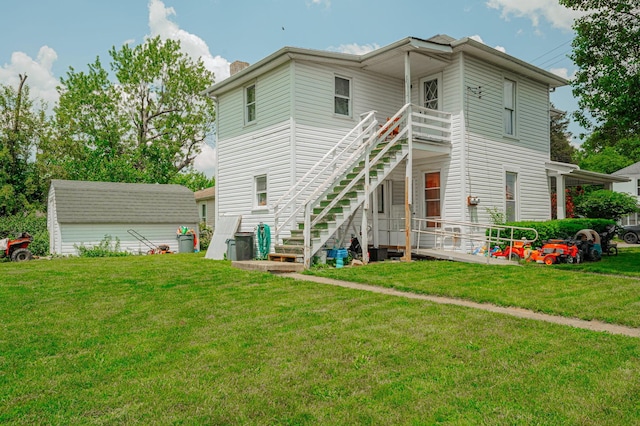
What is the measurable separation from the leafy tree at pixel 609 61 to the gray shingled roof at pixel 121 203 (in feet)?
59.3

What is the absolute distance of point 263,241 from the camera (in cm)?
1544

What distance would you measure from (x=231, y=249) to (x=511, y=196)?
10.0m

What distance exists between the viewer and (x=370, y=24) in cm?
1459

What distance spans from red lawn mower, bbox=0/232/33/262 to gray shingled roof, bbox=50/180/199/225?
2.09 meters

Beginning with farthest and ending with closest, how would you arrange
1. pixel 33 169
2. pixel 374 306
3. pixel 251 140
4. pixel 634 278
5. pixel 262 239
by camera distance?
pixel 33 169 < pixel 251 140 < pixel 262 239 < pixel 634 278 < pixel 374 306

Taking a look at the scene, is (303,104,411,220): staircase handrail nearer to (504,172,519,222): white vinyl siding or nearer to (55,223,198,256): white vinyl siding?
(504,172,519,222): white vinyl siding

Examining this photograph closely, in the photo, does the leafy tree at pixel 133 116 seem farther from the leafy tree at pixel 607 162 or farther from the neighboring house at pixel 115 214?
the leafy tree at pixel 607 162

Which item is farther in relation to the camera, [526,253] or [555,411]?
[526,253]

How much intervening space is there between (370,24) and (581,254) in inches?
350

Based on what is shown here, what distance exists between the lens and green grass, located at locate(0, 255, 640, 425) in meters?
3.80

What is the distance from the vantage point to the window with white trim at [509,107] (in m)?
17.9

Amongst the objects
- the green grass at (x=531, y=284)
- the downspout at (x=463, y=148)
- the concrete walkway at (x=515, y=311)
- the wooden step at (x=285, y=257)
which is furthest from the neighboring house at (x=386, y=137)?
the concrete walkway at (x=515, y=311)

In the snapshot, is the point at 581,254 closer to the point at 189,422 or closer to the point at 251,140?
the point at 251,140

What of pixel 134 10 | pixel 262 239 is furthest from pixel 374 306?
pixel 134 10
